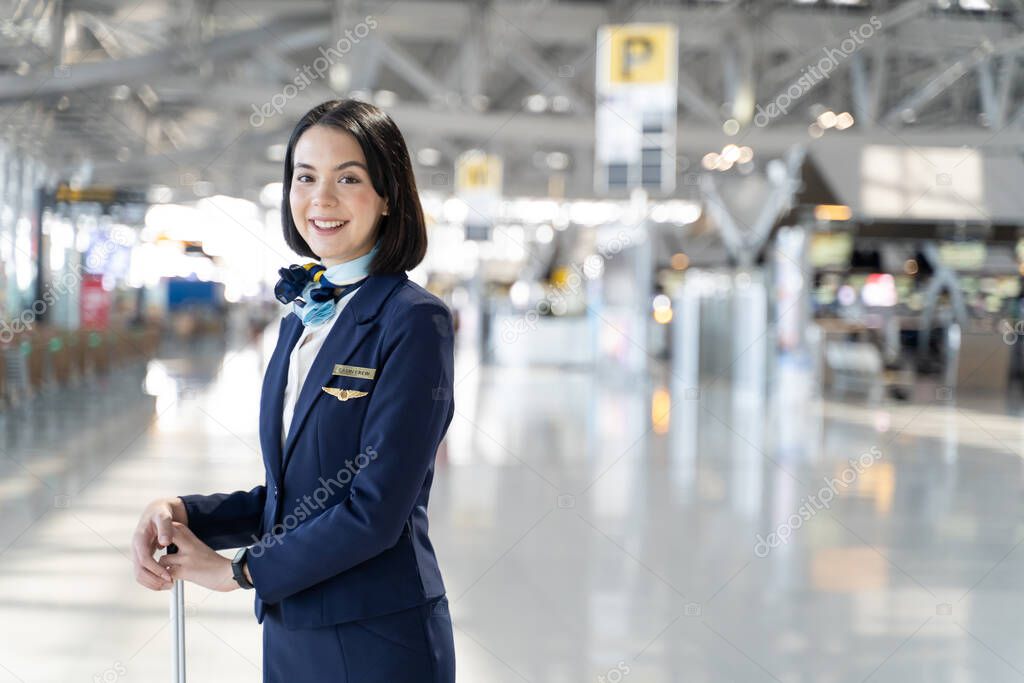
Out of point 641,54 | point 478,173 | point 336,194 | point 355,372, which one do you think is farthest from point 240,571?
point 478,173

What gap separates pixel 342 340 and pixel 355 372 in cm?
6

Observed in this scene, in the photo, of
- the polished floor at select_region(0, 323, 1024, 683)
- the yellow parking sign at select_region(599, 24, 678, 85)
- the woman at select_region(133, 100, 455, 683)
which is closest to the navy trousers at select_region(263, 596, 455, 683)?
the woman at select_region(133, 100, 455, 683)

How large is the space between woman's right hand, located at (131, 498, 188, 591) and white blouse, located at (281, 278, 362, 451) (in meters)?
0.20

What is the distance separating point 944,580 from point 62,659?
4395 millimetres

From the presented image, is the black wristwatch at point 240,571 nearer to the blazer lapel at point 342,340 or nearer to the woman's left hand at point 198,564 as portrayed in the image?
the woman's left hand at point 198,564

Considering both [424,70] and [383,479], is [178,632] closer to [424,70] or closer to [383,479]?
[383,479]

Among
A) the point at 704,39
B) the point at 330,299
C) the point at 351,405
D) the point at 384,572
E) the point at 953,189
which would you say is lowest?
the point at 384,572

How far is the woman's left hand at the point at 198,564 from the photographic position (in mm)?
1445

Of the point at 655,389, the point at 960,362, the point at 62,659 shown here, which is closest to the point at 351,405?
the point at 62,659

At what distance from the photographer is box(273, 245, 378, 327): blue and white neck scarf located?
154 centimetres

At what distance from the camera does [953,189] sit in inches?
611

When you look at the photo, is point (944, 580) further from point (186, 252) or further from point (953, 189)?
point (186, 252)

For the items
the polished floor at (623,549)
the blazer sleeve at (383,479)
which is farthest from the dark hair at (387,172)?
the polished floor at (623,549)

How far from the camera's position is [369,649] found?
4.88 feet
